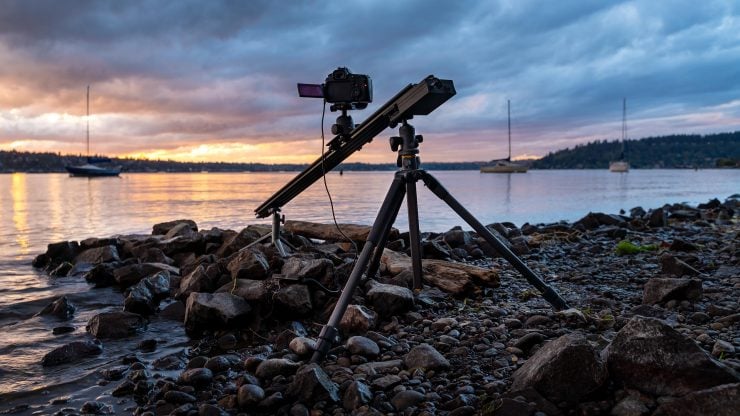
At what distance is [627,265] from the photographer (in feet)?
25.6

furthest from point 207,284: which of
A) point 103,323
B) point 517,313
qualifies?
point 517,313

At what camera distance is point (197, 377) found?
383cm

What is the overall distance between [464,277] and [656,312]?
6.55 ft

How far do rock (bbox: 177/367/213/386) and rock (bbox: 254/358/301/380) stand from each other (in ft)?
1.30

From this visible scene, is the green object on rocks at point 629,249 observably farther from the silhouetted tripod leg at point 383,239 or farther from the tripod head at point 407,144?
the tripod head at point 407,144

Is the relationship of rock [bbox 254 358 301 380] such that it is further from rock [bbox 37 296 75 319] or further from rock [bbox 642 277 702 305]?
rock [bbox 37 296 75 319]

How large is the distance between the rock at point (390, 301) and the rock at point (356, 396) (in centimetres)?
179

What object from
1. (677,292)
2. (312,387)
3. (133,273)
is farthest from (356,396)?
(133,273)

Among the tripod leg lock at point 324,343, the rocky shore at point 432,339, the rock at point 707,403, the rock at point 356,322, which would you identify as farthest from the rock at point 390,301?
the rock at point 707,403

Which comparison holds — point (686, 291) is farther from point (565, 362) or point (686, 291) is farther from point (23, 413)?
point (23, 413)

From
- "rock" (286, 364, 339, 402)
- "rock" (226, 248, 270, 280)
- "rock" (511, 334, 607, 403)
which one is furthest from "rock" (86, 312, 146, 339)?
"rock" (511, 334, 607, 403)

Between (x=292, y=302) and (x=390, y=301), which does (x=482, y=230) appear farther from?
(x=292, y=302)

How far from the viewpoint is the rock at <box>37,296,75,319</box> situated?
6.57 metres

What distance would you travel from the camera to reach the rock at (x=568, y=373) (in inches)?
119
